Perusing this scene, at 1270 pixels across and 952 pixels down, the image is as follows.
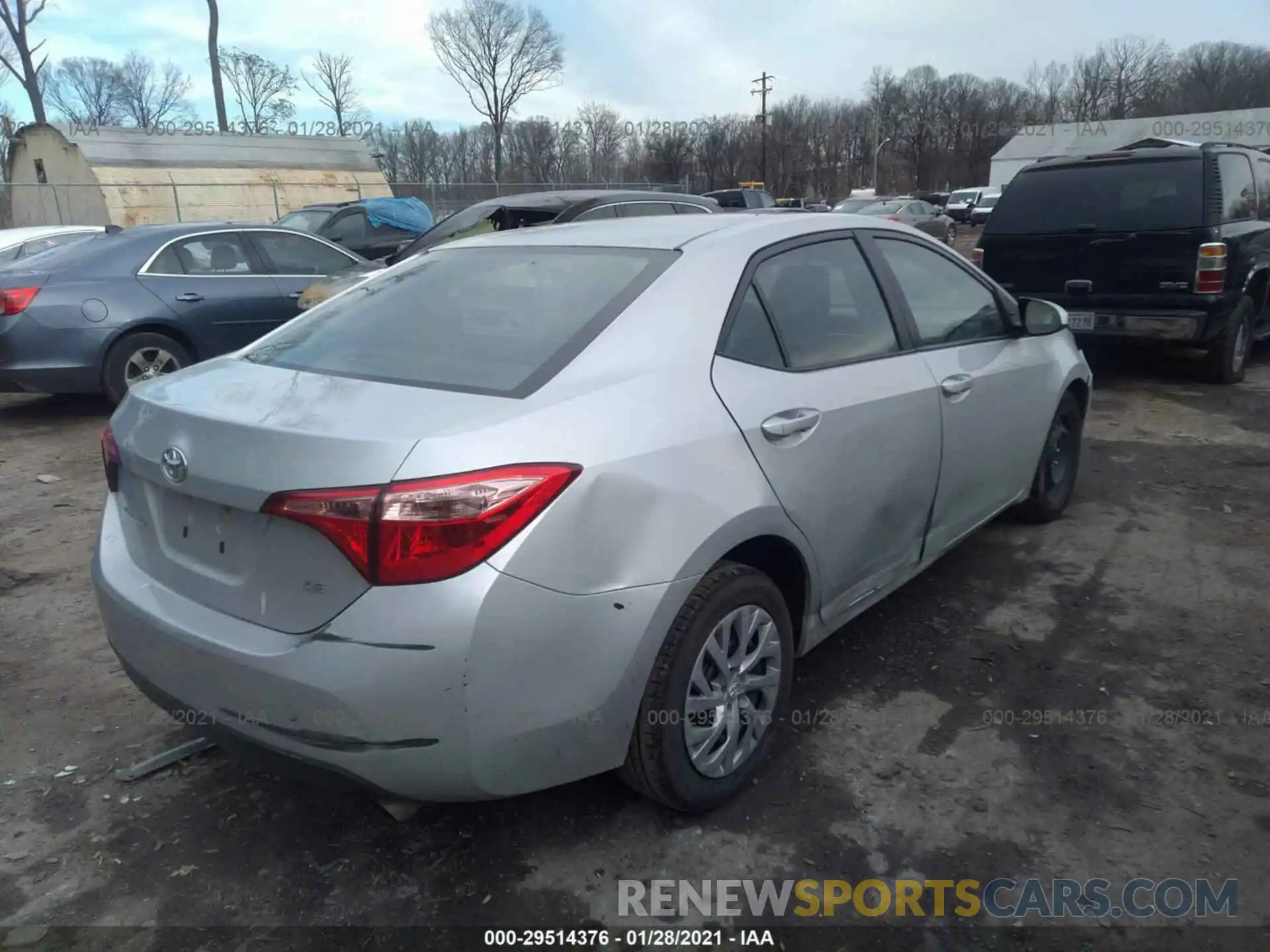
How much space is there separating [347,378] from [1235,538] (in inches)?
171

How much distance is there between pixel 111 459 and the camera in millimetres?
2580

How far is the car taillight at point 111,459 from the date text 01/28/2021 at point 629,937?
1.59 meters

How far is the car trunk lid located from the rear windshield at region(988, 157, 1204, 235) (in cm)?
696

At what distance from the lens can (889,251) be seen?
141 inches

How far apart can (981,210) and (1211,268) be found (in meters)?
35.0

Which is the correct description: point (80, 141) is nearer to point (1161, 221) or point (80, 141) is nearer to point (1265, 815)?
point (1161, 221)

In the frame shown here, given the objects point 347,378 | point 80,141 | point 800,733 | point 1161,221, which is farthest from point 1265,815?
point 80,141

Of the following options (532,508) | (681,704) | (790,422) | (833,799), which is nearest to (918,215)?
(790,422)

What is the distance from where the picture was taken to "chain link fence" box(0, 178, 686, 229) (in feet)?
86.8

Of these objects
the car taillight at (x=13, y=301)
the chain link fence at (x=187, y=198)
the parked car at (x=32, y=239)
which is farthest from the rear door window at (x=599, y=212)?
the chain link fence at (x=187, y=198)

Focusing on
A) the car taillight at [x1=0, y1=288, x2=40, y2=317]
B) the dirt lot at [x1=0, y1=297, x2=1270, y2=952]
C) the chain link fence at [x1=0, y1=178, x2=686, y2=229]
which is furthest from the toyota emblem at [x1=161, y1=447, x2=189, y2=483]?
the chain link fence at [x1=0, y1=178, x2=686, y2=229]

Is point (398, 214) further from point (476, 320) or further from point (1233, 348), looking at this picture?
point (476, 320)

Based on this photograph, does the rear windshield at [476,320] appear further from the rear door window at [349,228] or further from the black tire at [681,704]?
the rear door window at [349,228]

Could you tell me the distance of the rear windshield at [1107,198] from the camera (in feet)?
23.7
